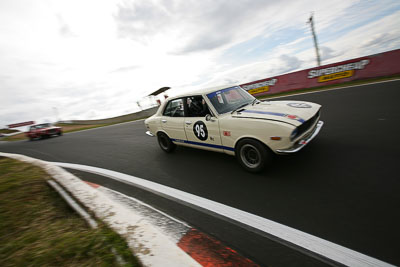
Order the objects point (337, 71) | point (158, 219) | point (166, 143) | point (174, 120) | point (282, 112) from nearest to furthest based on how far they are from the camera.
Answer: point (158, 219)
point (282, 112)
point (174, 120)
point (166, 143)
point (337, 71)

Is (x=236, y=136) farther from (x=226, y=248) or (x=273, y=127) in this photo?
(x=226, y=248)

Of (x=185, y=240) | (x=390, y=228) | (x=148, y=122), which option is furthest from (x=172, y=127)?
(x=390, y=228)

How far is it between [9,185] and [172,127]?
10.4ft

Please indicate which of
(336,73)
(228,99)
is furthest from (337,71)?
(228,99)

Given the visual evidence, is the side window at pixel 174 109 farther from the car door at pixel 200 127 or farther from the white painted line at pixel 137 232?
the white painted line at pixel 137 232

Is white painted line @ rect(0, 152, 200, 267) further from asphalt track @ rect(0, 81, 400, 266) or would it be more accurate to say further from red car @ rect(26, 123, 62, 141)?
red car @ rect(26, 123, 62, 141)

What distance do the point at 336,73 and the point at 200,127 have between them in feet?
42.6

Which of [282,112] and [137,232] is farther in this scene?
[282,112]

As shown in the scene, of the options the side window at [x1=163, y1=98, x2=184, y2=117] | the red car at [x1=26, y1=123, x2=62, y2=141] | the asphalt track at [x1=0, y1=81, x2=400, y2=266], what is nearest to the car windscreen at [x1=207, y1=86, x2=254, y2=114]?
the side window at [x1=163, y1=98, x2=184, y2=117]

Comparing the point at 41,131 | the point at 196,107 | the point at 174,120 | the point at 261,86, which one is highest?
the point at 261,86

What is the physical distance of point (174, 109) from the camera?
178 inches

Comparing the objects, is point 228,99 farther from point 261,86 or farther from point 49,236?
point 261,86

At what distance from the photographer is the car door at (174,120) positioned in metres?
4.33

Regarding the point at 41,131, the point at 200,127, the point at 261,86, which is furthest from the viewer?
the point at 261,86
